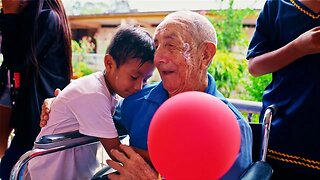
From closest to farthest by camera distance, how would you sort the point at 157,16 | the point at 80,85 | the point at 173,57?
the point at 173,57, the point at 80,85, the point at 157,16

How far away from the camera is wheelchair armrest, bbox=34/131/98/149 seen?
1114 mm

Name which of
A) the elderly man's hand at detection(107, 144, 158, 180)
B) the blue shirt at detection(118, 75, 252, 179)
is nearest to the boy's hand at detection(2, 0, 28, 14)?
the blue shirt at detection(118, 75, 252, 179)

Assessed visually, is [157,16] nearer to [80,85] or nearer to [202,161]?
[80,85]

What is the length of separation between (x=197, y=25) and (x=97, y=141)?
602 millimetres

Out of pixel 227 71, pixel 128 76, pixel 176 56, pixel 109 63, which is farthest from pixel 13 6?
pixel 227 71

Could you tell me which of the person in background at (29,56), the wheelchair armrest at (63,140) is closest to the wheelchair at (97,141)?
the wheelchair armrest at (63,140)

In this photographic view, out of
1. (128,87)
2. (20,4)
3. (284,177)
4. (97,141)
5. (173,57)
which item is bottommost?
(284,177)

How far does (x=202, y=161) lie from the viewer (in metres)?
0.73

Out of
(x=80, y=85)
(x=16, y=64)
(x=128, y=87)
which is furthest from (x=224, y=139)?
(x=16, y=64)

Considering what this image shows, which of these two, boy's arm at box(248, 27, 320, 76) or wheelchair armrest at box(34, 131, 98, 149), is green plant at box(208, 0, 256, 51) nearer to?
boy's arm at box(248, 27, 320, 76)

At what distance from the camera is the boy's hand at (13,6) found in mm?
1623

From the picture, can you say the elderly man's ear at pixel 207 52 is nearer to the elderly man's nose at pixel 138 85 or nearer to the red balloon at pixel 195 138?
the elderly man's nose at pixel 138 85

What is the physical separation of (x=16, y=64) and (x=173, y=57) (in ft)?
2.98

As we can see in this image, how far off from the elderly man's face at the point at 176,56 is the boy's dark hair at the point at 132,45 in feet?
0.15
